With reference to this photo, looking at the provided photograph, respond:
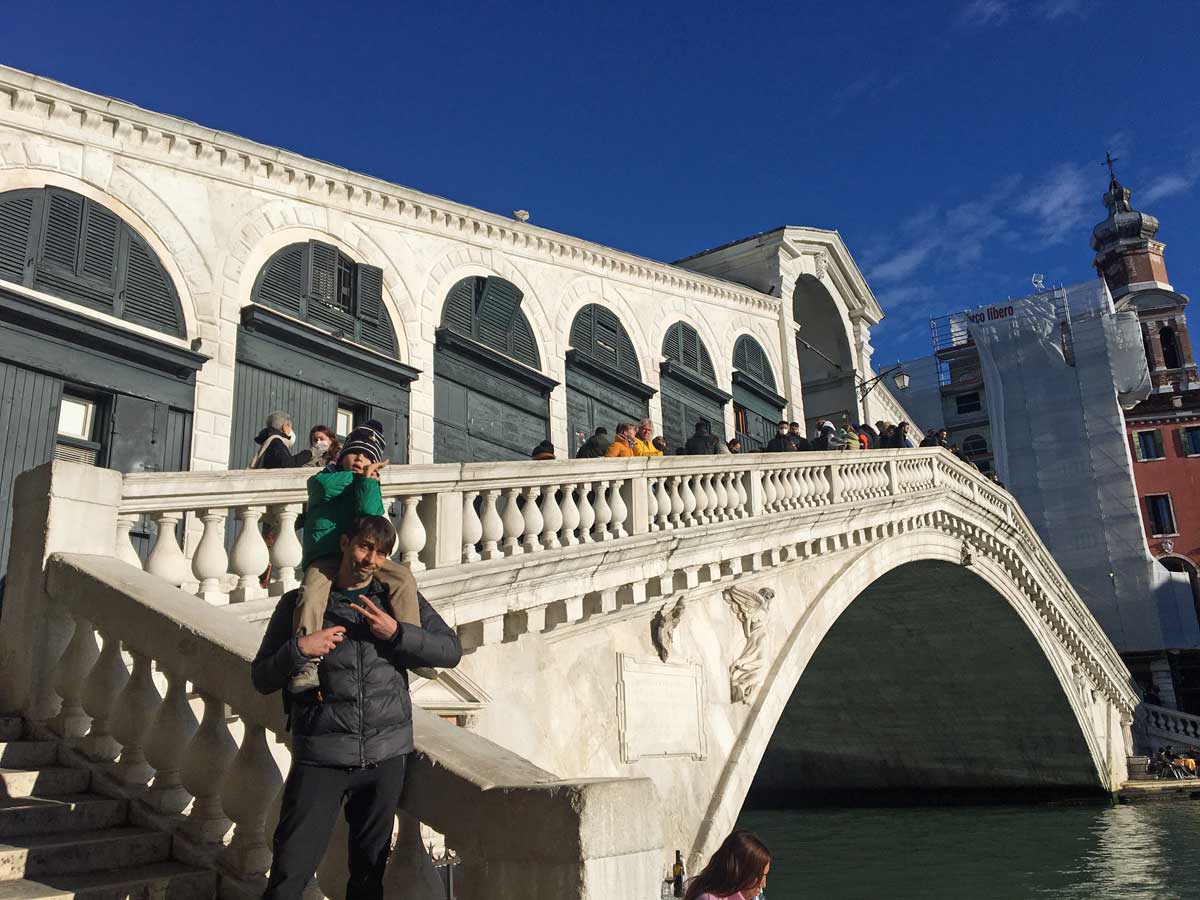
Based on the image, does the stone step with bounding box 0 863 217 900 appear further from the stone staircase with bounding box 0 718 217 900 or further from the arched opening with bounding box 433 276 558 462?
the arched opening with bounding box 433 276 558 462

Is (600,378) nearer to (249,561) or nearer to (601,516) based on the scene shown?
(601,516)

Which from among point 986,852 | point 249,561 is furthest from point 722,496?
point 986,852

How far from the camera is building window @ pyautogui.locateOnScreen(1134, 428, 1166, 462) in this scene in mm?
38906

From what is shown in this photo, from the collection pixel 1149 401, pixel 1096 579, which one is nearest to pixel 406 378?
pixel 1096 579

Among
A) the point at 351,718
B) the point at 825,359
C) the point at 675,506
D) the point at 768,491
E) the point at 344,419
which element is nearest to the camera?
the point at 351,718

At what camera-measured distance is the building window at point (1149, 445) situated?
38906 mm

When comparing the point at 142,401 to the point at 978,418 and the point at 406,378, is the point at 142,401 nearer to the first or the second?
the point at 406,378

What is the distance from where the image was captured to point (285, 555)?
5.52 m

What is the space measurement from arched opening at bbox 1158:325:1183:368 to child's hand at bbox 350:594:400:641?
4608 cm

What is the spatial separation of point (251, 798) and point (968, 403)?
4505cm

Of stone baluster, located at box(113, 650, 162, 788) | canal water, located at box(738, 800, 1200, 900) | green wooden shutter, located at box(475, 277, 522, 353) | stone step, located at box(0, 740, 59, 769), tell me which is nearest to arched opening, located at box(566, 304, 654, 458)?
green wooden shutter, located at box(475, 277, 522, 353)

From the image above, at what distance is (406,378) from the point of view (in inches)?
451

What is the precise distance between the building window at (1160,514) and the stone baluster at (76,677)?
1603 inches

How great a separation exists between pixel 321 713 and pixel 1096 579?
37972 millimetres
